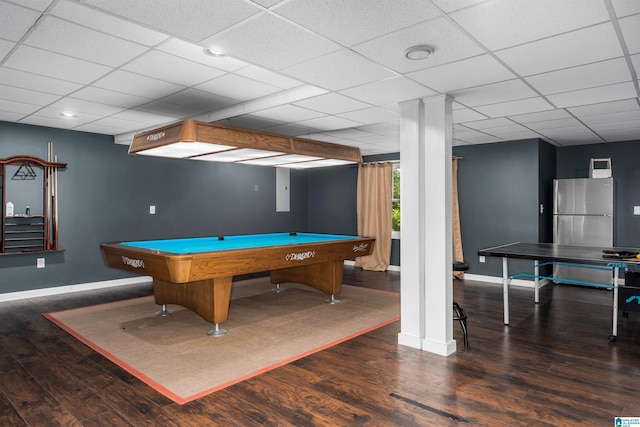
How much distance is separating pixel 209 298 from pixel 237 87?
2.06m

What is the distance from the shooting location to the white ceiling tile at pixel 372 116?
14.4ft

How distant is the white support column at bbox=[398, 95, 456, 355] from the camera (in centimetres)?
348

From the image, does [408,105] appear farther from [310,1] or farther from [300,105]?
A: [310,1]

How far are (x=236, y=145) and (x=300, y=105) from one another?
768mm

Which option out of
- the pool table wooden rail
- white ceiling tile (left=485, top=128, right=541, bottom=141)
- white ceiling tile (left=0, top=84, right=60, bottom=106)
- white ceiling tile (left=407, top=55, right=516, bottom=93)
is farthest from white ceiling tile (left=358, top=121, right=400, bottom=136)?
white ceiling tile (left=0, top=84, right=60, bottom=106)

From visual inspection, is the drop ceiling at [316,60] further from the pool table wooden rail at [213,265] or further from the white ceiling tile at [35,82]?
the pool table wooden rail at [213,265]

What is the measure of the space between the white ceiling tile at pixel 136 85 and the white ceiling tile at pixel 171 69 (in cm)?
12

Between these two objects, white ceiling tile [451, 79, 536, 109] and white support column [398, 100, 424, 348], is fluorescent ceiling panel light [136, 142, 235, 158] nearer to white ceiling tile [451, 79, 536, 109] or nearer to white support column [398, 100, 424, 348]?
white support column [398, 100, 424, 348]

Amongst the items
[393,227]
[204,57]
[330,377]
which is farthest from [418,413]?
[393,227]

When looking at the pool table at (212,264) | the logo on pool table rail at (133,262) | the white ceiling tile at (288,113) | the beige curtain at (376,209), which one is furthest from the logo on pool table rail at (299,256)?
the beige curtain at (376,209)

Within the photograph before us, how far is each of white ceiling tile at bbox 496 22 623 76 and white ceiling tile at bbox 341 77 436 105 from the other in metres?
0.74

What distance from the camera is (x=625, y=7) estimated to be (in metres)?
2.00

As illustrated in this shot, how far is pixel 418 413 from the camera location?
8.01 ft

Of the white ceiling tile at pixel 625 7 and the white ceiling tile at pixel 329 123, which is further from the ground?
the white ceiling tile at pixel 329 123
